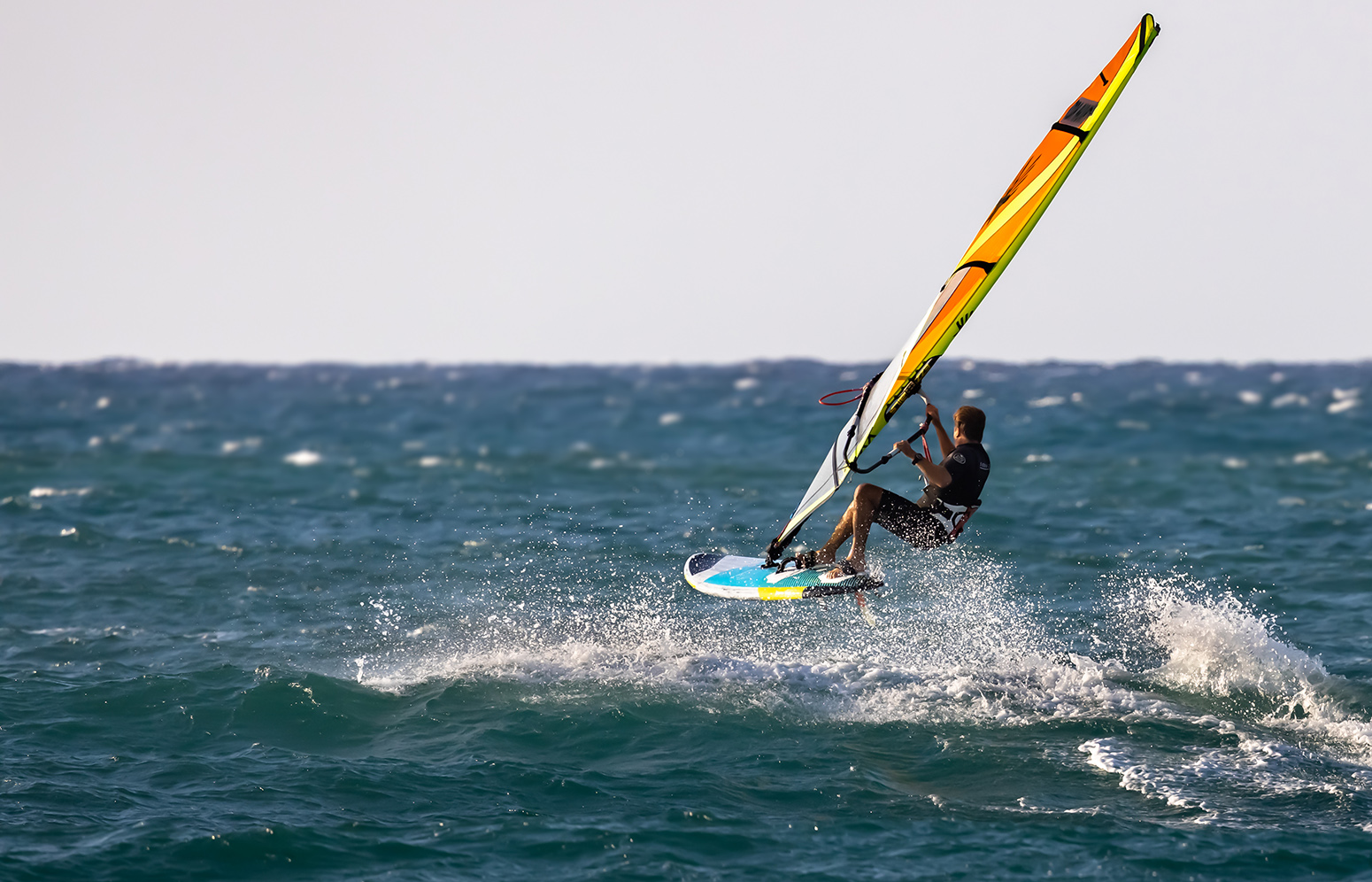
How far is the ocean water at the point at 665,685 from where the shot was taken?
28.1ft

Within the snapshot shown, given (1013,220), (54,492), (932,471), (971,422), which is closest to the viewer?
(1013,220)

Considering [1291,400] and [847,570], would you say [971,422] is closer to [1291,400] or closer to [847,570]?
[847,570]

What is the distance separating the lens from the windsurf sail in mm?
9422

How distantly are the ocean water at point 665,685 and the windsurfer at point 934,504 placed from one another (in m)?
1.61

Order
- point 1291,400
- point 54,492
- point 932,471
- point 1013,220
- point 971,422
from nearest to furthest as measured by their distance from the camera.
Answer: point 1013,220
point 932,471
point 971,422
point 54,492
point 1291,400

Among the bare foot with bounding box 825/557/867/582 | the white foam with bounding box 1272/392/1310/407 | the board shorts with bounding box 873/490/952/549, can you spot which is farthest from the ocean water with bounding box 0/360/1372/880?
the white foam with bounding box 1272/392/1310/407

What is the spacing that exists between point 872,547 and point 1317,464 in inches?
587

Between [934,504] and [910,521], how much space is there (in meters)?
0.28

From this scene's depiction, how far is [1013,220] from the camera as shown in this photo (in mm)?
9609

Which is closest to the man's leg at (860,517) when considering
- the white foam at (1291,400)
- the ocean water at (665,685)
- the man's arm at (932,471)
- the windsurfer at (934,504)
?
the windsurfer at (934,504)

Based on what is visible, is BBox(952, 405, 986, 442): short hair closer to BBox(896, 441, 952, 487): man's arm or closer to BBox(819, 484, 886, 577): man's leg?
BBox(896, 441, 952, 487): man's arm

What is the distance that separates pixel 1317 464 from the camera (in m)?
28.3

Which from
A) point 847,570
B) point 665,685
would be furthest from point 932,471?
point 665,685

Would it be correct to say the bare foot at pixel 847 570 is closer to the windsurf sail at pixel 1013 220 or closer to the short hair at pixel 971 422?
the windsurf sail at pixel 1013 220
